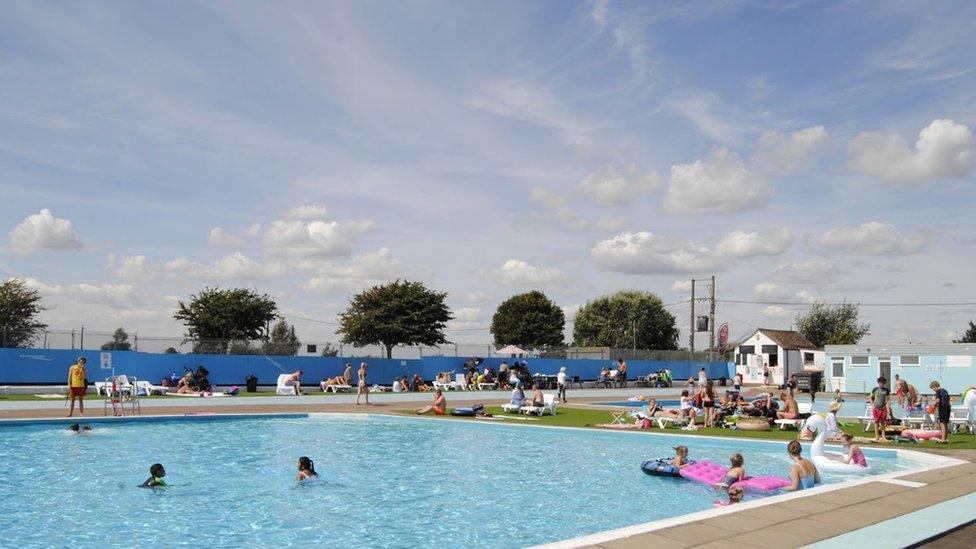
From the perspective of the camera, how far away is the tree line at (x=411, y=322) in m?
43.7

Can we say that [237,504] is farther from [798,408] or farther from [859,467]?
[798,408]

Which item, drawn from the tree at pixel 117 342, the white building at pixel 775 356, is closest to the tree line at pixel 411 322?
the tree at pixel 117 342

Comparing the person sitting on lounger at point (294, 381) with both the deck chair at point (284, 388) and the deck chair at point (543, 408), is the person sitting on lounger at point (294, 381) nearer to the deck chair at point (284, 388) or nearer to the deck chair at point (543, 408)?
the deck chair at point (284, 388)

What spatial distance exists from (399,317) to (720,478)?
60.2 metres

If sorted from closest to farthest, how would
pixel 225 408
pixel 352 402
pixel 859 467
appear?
pixel 859 467
pixel 225 408
pixel 352 402

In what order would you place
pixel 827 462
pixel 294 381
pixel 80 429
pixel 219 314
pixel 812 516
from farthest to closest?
pixel 219 314 → pixel 294 381 → pixel 80 429 → pixel 827 462 → pixel 812 516

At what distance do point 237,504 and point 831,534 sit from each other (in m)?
8.97

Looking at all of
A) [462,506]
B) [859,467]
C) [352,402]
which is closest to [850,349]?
[352,402]

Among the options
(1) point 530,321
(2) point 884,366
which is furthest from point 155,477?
(1) point 530,321

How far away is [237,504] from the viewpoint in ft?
42.4

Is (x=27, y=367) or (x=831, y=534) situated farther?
(x=27, y=367)

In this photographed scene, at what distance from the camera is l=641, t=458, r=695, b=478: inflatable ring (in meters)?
14.8

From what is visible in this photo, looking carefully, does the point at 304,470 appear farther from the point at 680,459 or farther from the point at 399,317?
the point at 399,317

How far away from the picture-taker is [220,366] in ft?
127
